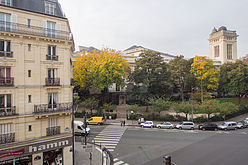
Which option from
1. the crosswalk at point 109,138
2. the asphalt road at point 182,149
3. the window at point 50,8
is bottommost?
the crosswalk at point 109,138

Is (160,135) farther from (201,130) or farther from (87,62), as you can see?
(87,62)

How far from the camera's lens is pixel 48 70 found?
655 inches

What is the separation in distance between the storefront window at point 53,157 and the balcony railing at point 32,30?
35.7 ft

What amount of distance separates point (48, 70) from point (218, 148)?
2080cm

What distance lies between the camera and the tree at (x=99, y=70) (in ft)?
131

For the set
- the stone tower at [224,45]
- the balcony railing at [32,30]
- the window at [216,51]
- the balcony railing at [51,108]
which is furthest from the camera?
the window at [216,51]

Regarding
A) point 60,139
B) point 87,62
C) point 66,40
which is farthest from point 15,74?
point 87,62

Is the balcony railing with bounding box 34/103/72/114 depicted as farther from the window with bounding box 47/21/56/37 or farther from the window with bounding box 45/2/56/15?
the window with bounding box 45/2/56/15

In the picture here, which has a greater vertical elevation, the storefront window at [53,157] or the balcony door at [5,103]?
the balcony door at [5,103]

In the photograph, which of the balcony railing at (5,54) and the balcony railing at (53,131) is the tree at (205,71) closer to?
the balcony railing at (53,131)

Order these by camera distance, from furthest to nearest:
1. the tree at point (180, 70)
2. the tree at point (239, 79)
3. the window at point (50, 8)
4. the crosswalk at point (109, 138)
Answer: the tree at point (180, 70) → the tree at point (239, 79) → the crosswalk at point (109, 138) → the window at point (50, 8)

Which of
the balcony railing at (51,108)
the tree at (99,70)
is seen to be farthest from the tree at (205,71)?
the balcony railing at (51,108)

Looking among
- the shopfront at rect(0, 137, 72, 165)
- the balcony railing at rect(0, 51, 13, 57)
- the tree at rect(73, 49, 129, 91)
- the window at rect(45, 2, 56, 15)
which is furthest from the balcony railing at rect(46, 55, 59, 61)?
the tree at rect(73, 49, 129, 91)

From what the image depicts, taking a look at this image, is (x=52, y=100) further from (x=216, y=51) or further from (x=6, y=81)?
(x=216, y=51)
